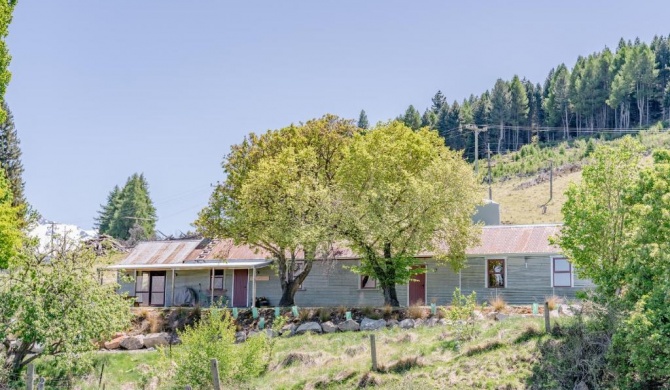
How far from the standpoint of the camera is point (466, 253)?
3509 cm

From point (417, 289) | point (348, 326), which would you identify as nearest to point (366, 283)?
point (417, 289)

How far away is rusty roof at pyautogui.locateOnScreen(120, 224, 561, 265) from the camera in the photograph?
3462 centimetres

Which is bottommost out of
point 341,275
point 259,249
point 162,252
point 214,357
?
point 214,357

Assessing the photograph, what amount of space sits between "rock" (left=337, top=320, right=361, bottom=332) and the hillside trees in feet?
192

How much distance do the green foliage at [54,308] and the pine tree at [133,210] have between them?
200ft

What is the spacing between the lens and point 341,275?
38.0 meters

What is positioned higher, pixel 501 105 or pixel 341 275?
pixel 501 105

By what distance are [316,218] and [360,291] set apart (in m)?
5.96

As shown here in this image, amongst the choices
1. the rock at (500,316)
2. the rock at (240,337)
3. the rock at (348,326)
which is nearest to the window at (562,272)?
the rock at (500,316)

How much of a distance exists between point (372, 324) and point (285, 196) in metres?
8.17

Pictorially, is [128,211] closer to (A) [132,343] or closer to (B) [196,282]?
(B) [196,282]

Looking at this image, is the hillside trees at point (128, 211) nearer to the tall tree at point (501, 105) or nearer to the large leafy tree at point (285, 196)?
the large leafy tree at point (285, 196)

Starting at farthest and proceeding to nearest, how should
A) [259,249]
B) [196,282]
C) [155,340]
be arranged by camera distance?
[196,282] → [259,249] → [155,340]

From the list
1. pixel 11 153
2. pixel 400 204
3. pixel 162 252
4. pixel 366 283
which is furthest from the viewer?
pixel 11 153
